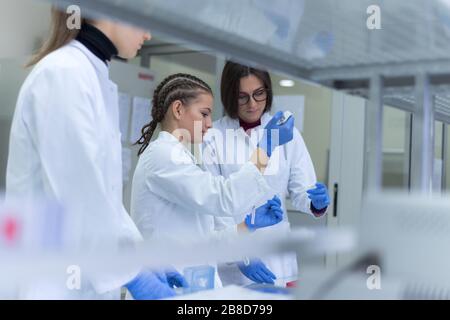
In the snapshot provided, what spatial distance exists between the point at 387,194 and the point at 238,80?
47.8 inches

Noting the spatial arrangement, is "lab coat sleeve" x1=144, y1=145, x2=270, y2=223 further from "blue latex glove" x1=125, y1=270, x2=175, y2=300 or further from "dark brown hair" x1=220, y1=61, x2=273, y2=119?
"dark brown hair" x1=220, y1=61, x2=273, y2=119

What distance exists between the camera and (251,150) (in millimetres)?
1827

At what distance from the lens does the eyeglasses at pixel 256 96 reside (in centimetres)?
174

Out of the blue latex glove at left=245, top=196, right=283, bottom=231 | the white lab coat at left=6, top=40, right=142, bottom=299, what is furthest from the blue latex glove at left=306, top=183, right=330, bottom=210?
the white lab coat at left=6, top=40, right=142, bottom=299

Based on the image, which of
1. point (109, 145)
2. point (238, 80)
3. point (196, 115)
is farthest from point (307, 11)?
point (238, 80)

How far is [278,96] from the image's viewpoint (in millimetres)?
2703

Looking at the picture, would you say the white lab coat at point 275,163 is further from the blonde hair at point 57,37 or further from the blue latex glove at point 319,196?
the blonde hair at point 57,37

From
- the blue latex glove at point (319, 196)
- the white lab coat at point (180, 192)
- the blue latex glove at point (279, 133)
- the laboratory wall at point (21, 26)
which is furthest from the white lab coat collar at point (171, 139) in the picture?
the laboratory wall at point (21, 26)

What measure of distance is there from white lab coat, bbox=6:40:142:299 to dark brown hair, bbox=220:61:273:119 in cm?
82

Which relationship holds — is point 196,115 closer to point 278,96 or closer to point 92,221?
point 92,221

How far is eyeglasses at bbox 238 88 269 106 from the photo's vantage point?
1.74 meters

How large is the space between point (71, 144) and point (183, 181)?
43cm

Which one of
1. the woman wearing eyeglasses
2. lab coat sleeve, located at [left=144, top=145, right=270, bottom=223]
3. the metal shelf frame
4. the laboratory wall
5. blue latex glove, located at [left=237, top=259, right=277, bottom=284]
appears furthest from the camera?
the laboratory wall

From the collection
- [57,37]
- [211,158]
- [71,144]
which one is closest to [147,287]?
[71,144]
